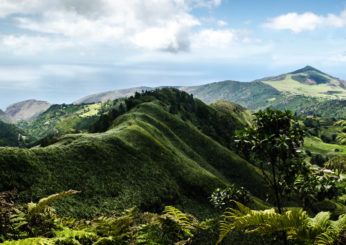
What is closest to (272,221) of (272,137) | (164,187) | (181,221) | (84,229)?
(181,221)

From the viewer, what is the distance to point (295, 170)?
72500 millimetres

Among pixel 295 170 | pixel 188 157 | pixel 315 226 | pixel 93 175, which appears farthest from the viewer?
pixel 188 157

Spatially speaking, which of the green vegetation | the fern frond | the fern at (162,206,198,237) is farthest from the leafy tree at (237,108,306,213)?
the fern frond

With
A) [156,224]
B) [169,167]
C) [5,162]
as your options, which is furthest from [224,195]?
[156,224]

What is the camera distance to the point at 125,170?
406 ft

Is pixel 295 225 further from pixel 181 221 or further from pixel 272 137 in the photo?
pixel 272 137

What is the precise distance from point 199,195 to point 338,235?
132 metres

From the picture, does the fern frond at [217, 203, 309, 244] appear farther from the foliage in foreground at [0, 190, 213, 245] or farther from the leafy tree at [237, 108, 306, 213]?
the leafy tree at [237, 108, 306, 213]

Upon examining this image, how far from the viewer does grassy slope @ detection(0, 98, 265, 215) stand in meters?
95.0

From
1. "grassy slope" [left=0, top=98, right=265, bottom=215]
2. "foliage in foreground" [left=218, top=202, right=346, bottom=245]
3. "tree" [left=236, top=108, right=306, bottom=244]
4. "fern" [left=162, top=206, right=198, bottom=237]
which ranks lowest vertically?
"grassy slope" [left=0, top=98, right=265, bottom=215]

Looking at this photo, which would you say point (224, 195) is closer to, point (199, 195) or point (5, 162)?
point (199, 195)

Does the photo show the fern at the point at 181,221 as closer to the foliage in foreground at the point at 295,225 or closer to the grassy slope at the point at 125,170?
the foliage in foreground at the point at 295,225

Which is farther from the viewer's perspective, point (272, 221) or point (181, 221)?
point (181, 221)

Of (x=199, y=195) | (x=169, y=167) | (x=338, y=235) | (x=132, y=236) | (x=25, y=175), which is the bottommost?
(x=199, y=195)
